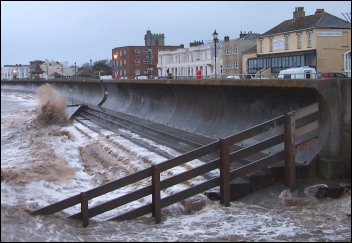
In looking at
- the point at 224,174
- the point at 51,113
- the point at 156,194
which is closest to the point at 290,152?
the point at 224,174

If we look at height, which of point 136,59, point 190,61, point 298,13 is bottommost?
point 190,61

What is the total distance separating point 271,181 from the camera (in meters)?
11.0

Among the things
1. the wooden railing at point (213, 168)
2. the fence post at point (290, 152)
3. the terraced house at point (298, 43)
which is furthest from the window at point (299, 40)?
the fence post at point (290, 152)

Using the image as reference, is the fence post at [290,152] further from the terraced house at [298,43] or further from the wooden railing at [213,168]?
the terraced house at [298,43]

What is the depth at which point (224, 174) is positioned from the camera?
1032 cm

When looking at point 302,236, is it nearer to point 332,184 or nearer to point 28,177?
point 332,184

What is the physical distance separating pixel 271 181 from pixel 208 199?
1.61 m

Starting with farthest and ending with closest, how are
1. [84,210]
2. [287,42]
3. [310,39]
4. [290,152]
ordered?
1. [287,42]
2. [310,39]
3. [290,152]
4. [84,210]

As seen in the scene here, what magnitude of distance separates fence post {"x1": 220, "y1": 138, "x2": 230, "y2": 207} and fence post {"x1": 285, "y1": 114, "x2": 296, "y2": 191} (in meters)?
1.44

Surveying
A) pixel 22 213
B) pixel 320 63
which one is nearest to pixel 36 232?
pixel 22 213

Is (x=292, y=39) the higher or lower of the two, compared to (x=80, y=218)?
higher

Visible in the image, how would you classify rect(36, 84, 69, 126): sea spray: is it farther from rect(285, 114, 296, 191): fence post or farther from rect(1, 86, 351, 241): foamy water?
rect(285, 114, 296, 191): fence post

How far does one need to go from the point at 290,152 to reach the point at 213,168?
1811 mm

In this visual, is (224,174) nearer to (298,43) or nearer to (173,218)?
(173,218)
